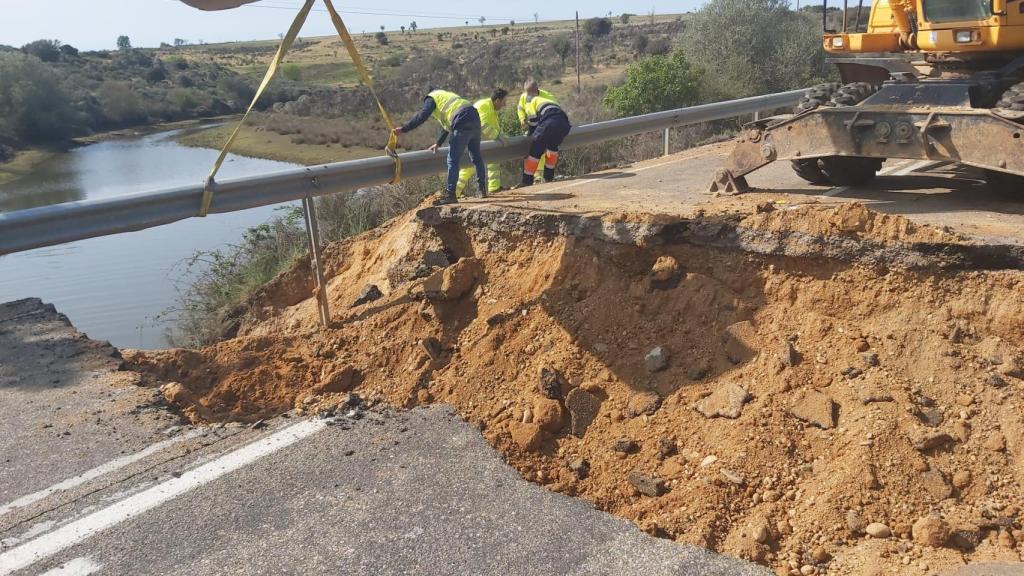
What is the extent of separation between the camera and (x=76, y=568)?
3385 millimetres

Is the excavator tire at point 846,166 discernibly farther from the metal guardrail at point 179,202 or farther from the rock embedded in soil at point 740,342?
the metal guardrail at point 179,202

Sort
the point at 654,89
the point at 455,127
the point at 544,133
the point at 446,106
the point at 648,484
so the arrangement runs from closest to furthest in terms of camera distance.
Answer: the point at 648,484, the point at 455,127, the point at 446,106, the point at 544,133, the point at 654,89

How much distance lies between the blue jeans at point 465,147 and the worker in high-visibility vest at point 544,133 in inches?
43.3

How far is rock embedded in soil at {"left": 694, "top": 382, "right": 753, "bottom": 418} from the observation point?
4.36 m

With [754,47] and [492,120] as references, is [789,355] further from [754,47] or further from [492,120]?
[754,47]

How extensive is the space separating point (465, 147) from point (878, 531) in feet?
18.3

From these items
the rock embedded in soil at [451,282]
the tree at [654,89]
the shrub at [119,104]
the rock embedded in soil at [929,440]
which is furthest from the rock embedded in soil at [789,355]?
the shrub at [119,104]

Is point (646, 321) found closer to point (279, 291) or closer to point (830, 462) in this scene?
point (830, 462)

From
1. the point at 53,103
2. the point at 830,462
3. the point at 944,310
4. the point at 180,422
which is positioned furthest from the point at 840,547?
the point at 53,103

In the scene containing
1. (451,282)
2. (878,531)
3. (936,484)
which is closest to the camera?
(878,531)

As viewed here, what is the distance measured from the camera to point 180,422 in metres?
4.75

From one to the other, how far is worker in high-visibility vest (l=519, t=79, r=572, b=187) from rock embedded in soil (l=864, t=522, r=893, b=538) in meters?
6.38

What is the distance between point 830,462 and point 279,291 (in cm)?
577

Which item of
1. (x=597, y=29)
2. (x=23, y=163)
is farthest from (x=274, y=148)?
(x=597, y=29)
